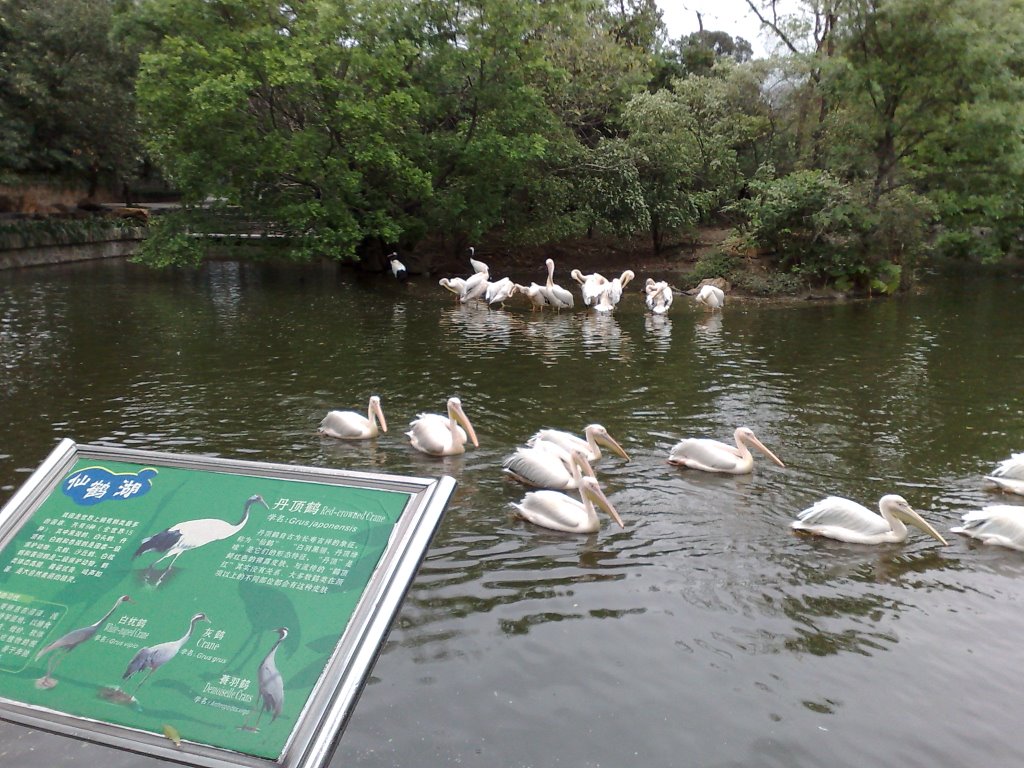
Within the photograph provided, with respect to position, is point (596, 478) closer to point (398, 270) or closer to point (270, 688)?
point (270, 688)

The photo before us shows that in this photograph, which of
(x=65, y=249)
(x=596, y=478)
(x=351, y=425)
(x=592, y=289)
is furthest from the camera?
(x=65, y=249)

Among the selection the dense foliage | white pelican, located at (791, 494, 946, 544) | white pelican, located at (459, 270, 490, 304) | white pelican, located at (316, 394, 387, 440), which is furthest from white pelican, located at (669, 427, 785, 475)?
the dense foliage

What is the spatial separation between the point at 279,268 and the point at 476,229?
7.22m

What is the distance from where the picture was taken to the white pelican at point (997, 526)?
20.3 feet

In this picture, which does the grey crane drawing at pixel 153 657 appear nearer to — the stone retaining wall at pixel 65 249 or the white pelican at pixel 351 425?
the white pelican at pixel 351 425

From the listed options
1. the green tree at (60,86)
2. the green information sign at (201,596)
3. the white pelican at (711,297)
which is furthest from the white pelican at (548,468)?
the green tree at (60,86)

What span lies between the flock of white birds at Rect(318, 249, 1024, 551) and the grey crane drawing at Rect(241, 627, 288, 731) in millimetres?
3581

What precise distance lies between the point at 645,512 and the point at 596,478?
687 mm

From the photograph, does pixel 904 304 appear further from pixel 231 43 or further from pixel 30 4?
pixel 30 4

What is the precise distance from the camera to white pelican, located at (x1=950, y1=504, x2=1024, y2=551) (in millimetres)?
6184

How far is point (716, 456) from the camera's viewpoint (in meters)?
7.63

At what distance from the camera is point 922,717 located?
4.37m

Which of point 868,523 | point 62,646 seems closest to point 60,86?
point 868,523

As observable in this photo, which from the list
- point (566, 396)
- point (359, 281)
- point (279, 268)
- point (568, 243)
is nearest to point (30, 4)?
point (279, 268)
